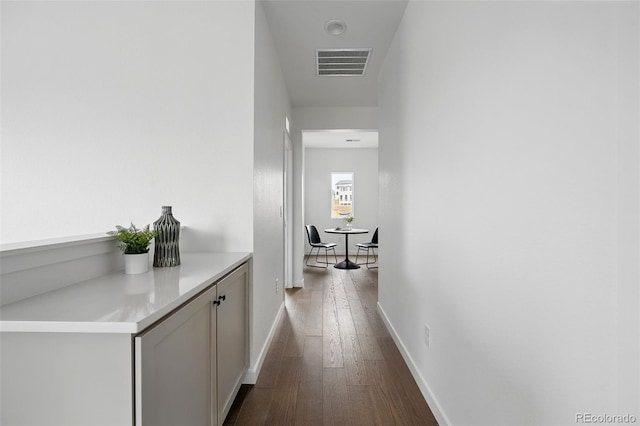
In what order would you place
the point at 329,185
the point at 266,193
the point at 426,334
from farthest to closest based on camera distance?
the point at 329,185
the point at 266,193
the point at 426,334

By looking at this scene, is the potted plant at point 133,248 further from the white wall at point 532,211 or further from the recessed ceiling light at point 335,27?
the recessed ceiling light at point 335,27

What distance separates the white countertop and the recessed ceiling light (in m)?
2.21

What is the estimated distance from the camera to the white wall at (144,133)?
208 centimetres

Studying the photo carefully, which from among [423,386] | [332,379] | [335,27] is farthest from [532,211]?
[335,27]

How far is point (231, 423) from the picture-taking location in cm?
169

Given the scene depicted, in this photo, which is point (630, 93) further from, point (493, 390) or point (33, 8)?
point (33, 8)

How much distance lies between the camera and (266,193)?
260 cm

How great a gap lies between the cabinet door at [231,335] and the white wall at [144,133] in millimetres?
351

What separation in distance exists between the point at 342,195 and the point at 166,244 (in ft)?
22.8

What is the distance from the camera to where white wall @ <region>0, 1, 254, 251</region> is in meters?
2.08

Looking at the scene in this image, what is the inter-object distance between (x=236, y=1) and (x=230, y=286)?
1794 mm

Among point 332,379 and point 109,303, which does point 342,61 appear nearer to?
point 332,379
